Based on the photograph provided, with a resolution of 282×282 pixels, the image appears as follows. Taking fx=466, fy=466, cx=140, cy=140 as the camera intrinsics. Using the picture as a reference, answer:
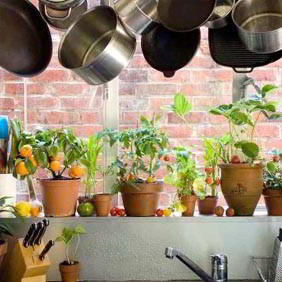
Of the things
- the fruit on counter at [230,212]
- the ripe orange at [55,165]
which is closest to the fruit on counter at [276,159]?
the fruit on counter at [230,212]

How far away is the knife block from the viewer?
1.41m

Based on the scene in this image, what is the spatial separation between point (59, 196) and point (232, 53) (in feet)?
2.48

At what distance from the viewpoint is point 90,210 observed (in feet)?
5.27

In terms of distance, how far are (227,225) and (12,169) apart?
767 millimetres

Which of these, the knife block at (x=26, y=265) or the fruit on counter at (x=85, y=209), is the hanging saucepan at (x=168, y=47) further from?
the knife block at (x=26, y=265)

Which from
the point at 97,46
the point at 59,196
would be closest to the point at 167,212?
the point at 59,196

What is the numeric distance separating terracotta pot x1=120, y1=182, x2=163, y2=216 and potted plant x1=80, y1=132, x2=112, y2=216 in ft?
0.23

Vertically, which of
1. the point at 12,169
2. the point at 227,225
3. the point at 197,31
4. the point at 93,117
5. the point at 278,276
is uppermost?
the point at 197,31

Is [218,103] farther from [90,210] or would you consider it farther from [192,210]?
[90,210]

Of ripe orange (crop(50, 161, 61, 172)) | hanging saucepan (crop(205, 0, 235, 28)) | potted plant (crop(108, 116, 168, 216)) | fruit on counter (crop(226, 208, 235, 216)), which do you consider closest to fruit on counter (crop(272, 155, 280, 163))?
fruit on counter (crop(226, 208, 235, 216))

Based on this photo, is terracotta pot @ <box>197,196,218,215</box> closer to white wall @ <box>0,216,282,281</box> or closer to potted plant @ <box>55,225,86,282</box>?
white wall @ <box>0,216,282,281</box>

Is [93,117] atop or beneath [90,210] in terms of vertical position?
atop

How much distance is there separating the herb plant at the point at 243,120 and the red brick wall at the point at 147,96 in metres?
0.10

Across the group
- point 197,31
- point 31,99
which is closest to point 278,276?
point 197,31
